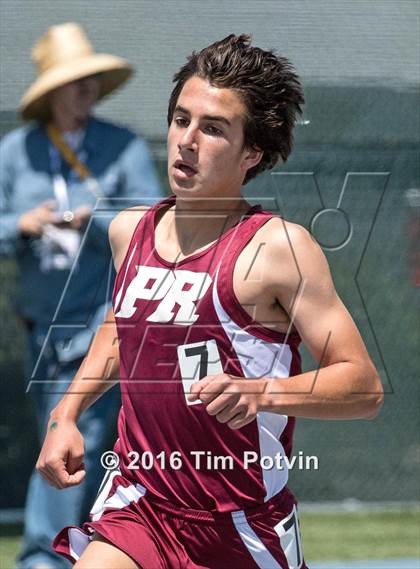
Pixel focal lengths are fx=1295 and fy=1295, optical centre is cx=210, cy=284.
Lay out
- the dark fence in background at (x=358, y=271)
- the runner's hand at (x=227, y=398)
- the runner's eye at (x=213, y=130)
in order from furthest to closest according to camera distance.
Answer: the dark fence in background at (x=358, y=271) < the runner's eye at (x=213, y=130) < the runner's hand at (x=227, y=398)

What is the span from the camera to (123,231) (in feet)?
8.61

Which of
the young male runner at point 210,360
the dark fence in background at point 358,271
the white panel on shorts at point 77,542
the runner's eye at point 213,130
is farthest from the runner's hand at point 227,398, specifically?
the dark fence in background at point 358,271

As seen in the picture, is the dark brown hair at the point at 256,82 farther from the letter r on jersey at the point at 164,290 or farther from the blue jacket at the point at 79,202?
the blue jacket at the point at 79,202

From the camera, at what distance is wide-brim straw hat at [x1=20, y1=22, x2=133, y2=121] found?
12.0ft

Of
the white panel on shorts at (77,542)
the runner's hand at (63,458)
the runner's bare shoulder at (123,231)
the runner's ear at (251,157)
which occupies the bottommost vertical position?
the white panel on shorts at (77,542)

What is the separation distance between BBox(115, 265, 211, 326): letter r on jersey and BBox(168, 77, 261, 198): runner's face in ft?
0.51

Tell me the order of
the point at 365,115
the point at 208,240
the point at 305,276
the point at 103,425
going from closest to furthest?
the point at 305,276 → the point at 208,240 → the point at 103,425 → the point at 365,115

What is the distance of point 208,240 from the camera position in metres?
2.50

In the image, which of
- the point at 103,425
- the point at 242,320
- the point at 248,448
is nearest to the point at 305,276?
the point at 242,320

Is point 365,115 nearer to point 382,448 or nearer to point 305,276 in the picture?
point 382,448

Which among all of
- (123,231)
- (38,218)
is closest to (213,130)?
(123,231)

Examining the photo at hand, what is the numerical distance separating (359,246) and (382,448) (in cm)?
65

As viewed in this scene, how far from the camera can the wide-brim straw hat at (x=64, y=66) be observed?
3.66 m

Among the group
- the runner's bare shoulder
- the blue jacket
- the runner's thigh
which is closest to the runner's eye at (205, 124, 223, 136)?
the runner's bare shoulder
